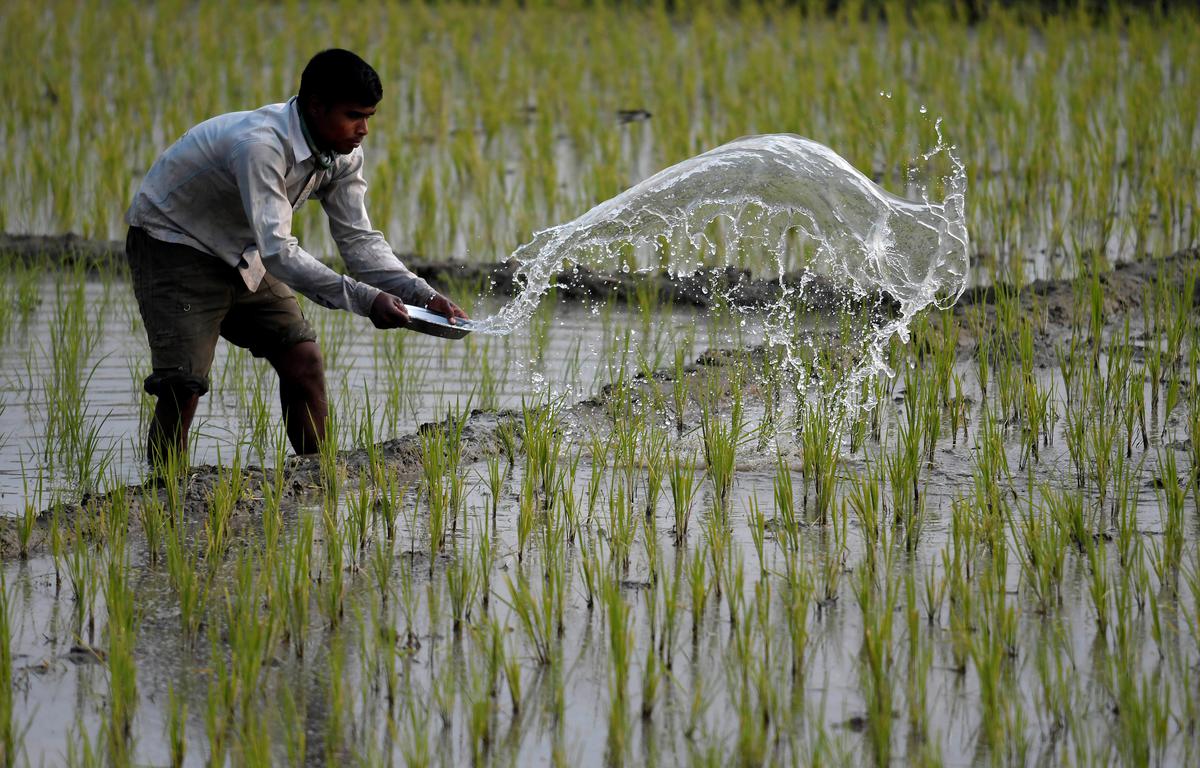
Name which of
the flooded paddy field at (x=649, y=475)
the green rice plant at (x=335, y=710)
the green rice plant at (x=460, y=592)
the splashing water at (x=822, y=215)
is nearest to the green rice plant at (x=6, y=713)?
the flooded paddy field at (x=649, y=475)

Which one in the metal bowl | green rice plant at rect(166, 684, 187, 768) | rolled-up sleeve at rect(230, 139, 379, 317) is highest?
rolled-up sleeve at rect(230, 139, 379, 317)

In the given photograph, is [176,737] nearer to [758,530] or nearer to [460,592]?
[460,592]

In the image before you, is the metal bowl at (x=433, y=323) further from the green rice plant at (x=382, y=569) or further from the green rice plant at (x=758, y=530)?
the green rice plant at (x=758, y=530)

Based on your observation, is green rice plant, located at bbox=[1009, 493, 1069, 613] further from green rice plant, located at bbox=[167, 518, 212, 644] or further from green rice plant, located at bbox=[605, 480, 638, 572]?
green rice plant, located at bbox=[167, 518, 212, 644]

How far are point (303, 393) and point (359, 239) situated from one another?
426 mm

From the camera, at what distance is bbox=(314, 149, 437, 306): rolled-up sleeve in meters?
3.76

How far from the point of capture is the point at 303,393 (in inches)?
151

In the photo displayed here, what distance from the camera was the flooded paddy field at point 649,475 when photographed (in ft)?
8.52

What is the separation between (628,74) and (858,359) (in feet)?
16.6

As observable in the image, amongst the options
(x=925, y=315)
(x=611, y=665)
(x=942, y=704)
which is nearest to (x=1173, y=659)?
(x=942, y=704)

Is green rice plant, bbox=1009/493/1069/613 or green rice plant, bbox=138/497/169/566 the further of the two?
green rice plant, bbox=138/497/169/566

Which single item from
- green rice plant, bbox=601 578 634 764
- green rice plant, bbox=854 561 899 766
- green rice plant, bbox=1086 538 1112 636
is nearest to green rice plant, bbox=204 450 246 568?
green rice plant, bbox=601 578 634 764

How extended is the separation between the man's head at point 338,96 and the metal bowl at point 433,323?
0.42m

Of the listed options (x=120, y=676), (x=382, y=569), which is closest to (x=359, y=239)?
(x=382, y=569)
